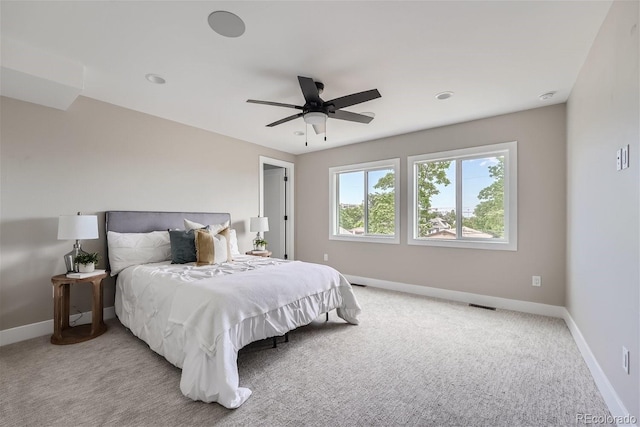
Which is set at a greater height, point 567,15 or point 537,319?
point 567,15

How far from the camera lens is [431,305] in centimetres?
391

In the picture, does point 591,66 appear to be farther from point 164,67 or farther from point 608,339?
point 164,67

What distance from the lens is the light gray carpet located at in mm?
1745

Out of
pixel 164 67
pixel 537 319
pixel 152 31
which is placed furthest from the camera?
pixel 537 319

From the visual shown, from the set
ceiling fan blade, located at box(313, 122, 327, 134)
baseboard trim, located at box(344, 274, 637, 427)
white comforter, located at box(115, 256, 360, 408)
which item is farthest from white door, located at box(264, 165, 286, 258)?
white comforter, located at box(115, 256, 360, 408)

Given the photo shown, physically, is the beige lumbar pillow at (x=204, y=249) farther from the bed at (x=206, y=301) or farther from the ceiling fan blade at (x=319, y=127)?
the ceiling fan blade at (x=319, y=127)

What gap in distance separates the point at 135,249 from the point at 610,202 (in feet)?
14.2

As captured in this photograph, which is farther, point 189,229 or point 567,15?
point 189,229

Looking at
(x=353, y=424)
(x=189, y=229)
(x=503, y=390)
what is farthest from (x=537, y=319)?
(x=189, y=229)

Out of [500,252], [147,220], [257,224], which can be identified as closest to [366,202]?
[257,224]

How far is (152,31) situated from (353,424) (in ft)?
9.93

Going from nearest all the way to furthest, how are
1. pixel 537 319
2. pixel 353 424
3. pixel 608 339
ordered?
pixel 353 424 < pixel 608 339 < pixel 537 319

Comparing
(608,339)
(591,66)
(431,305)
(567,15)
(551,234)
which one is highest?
(567,15)

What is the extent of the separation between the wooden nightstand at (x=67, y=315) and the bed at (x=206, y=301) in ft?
0.75
